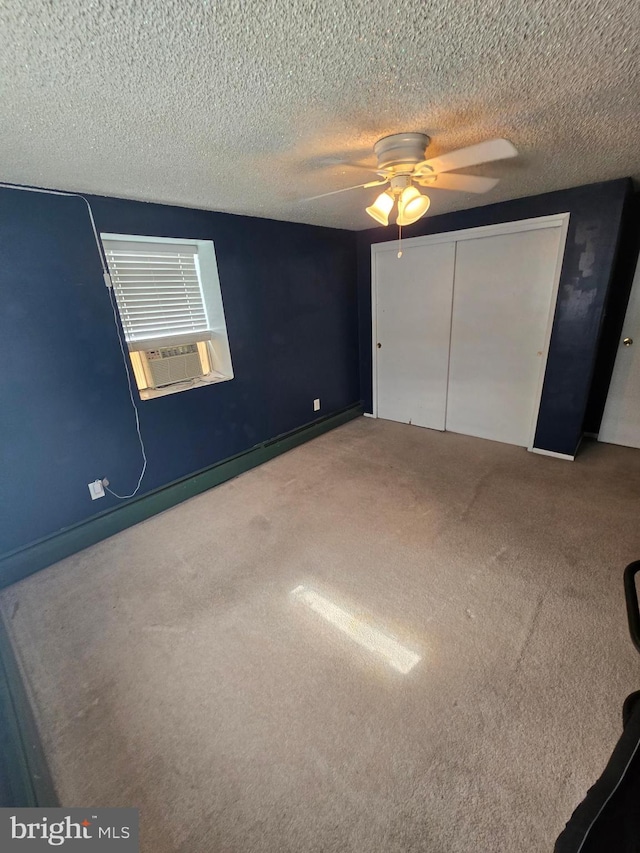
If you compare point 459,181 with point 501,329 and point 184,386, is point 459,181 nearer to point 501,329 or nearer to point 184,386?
point 501,329

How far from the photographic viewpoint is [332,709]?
1.37m

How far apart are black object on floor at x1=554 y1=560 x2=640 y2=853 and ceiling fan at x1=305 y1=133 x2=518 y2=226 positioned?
5.74 ft

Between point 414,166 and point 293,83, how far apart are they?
0.72 metres

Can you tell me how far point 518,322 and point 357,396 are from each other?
1.95 m

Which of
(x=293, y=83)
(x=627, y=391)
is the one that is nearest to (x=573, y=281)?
(x=627, y=391)

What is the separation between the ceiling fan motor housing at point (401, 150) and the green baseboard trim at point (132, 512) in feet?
8.02

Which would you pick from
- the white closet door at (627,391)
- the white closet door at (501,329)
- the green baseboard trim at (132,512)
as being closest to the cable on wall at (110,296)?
the green baseboard trim at (132,512)

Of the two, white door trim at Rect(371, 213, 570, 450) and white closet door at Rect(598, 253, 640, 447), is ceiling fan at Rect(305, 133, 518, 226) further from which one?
white closet door at Rect(598, 253, 640, 447)

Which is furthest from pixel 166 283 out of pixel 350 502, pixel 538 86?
pixel 538 86

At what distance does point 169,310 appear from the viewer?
2711mm

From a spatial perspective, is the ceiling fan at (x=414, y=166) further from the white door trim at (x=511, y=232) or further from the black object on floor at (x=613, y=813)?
the black object on floor at (x=613, y=813)

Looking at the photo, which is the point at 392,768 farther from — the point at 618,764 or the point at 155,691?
the point at 155,691

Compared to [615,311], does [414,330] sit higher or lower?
lower

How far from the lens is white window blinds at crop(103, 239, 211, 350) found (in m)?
2.40
